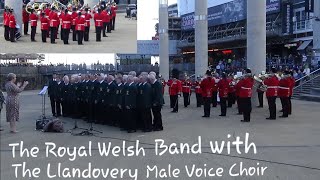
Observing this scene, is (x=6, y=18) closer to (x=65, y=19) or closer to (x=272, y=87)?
(x=65, y=19)

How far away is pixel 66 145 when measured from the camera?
12445 mm

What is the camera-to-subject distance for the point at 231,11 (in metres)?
68.6

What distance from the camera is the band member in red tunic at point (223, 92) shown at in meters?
20.5

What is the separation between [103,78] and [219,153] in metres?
7.14

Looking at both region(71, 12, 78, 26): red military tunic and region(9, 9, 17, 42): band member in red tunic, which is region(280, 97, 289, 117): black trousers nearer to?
region(71, 12, 78, 26): red military tunic

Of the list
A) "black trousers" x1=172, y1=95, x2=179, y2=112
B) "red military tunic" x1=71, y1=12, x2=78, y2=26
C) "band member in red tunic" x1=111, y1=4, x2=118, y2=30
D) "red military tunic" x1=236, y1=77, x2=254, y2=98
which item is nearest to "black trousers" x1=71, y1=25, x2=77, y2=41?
"red military tunic" x1=71, y1=12, x2=78, y2=26

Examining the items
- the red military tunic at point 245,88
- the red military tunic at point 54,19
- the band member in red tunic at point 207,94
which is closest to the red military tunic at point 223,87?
→ the band member in red tunic at point 207,94

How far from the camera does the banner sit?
57688mm

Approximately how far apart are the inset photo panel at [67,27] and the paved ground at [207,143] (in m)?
3.07

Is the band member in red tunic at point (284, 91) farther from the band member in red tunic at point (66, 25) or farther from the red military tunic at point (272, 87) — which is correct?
the band member in red tunic at point (66, 25)

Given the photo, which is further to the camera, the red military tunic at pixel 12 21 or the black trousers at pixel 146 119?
the red military tunic at pixel 12 21

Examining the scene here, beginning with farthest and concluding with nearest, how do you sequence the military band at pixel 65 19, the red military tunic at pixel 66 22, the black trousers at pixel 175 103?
the black trousers at pixel 175 103
the red military tunic at pixel 66 22
the military band at pixel 65 19

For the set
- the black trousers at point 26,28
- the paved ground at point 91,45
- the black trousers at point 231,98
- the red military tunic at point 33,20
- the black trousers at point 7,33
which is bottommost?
the black trousers at point 231,98

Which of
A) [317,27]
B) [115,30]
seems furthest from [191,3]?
[115,30]
